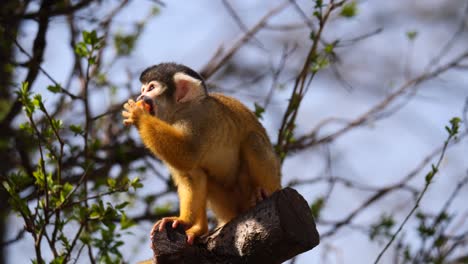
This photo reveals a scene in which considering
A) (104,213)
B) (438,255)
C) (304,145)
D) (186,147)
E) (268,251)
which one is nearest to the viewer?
(268,251)

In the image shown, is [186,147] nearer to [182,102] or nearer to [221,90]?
[182,102]

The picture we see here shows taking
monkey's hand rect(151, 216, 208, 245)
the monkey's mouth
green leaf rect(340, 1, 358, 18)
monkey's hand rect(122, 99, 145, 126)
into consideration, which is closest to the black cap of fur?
the monkey's mouth

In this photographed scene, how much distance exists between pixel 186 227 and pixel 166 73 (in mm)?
991

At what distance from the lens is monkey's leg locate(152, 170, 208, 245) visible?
3.80 m

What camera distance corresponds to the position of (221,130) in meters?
3.98

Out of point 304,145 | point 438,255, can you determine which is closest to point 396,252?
point 438,255

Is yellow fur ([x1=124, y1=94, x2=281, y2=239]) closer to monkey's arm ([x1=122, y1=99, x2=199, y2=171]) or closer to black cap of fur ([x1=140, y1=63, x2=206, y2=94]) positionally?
monkey's arm ([x1=122, y1=99, x2=199, y2=171])

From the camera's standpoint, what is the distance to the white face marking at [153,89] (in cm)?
409

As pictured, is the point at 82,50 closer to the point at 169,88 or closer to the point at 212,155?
the point at 169,88

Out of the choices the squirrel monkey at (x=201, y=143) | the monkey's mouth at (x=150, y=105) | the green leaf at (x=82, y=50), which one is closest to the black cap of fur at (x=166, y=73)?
the squirrel monkey at (x=201, y=143)

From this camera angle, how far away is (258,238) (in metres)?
2.83

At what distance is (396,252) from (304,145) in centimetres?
113

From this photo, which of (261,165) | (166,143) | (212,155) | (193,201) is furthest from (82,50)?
(261,165)

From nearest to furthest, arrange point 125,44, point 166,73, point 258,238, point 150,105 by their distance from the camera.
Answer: point 258,238
point 150,105
point 166,73
point 125,44
